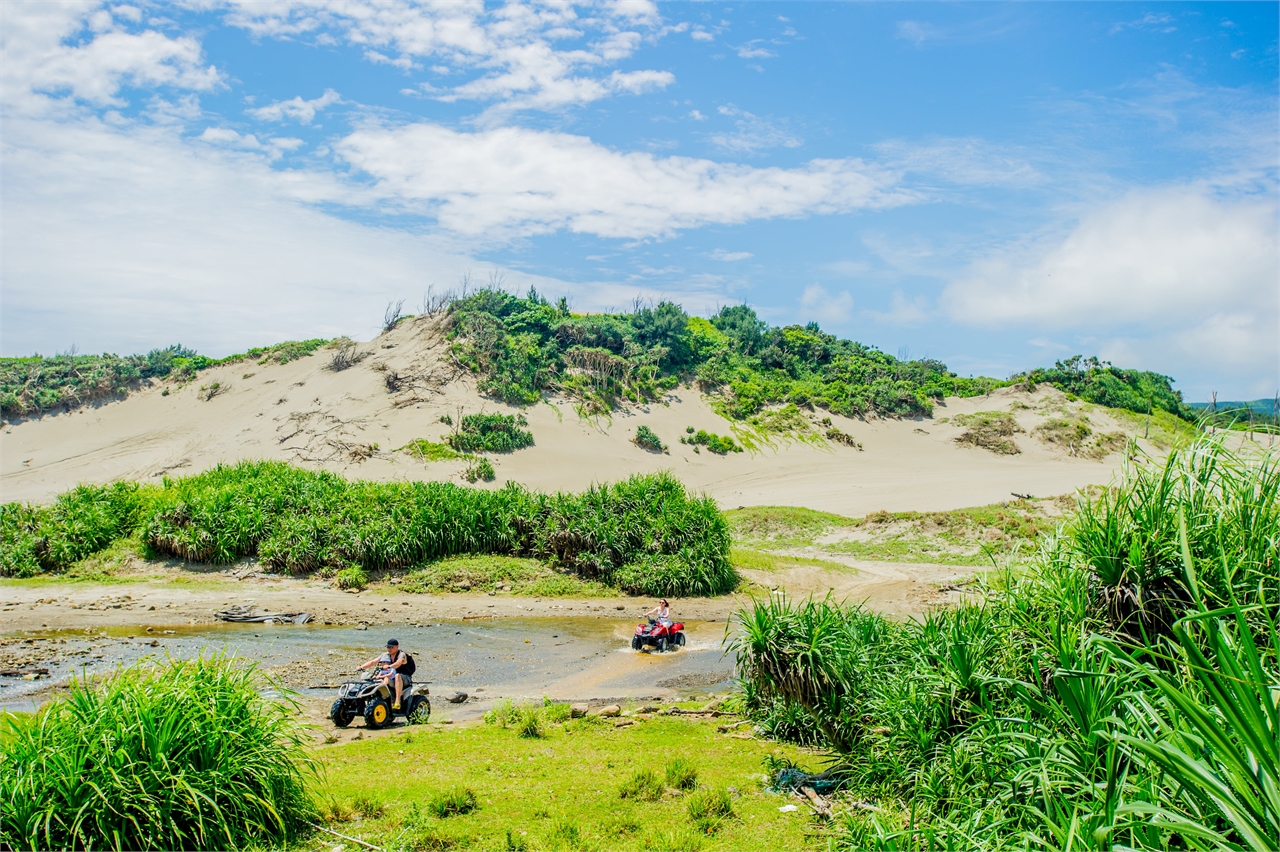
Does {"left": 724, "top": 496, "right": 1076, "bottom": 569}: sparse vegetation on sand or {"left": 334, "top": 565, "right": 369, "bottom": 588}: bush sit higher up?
{"left": 724, "top": 496, "right": 1076, "bottom": 569}: sparse vegetation on sand

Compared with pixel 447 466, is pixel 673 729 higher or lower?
lower

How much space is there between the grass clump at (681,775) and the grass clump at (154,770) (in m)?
3.52

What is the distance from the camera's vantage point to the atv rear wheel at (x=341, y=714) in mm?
10727

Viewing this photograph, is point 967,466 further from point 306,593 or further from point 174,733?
point 174,733

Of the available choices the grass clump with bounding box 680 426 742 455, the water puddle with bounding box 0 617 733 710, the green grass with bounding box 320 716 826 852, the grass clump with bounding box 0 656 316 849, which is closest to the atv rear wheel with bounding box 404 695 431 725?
the green grass with bounding box 320 716 826 852

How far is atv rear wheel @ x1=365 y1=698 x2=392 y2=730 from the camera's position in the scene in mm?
10672

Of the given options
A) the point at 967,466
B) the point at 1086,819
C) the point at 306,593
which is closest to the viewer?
the point at 1086,819

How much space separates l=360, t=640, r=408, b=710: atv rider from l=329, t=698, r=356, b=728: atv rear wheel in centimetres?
59

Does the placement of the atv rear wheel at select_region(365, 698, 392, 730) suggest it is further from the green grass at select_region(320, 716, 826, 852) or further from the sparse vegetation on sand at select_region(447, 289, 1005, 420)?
the sparse vegetation on sand at select_region(447, 289, 1005, 420)

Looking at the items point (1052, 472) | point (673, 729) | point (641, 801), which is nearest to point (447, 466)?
point (673, 729)

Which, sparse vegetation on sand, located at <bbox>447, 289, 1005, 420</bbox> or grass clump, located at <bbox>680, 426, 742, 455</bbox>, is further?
sparse vegetation on sand, located at <bbox>447, 289, 1005, 420</bbox>

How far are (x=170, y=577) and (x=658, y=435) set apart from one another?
24.6 metres

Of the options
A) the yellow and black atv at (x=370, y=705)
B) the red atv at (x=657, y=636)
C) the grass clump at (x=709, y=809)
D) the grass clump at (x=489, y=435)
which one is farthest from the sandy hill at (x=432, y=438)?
the grass clump at (x=709, y=809)

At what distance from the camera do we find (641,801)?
781 centimetres
